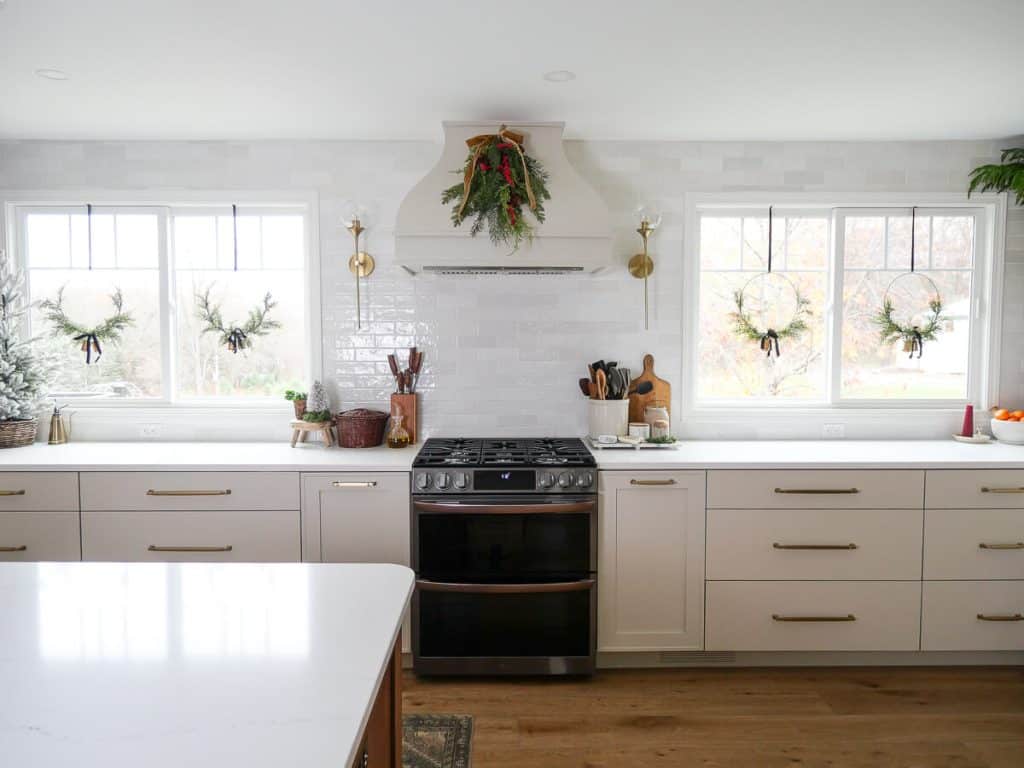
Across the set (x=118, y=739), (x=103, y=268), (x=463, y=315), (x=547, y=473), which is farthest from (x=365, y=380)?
(x=118, y=739)

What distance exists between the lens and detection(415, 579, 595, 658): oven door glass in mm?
2908

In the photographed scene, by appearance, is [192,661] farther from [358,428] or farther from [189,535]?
[358,428]

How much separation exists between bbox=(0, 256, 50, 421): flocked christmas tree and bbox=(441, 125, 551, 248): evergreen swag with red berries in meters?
2.25

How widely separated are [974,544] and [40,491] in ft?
13.6

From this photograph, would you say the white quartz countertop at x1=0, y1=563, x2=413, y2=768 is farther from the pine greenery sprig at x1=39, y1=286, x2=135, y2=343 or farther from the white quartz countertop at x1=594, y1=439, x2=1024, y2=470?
the pine greenery sprig at x1=39, y1=286, x2=135, y2=343

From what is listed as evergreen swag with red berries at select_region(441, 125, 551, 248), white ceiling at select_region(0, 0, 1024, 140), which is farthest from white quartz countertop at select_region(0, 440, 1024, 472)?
white ceiling at select_region(0, 0, 1024, 140)

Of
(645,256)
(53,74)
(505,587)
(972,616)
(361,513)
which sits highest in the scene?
(53,74)

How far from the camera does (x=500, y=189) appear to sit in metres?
2.97

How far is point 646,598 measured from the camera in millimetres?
3012

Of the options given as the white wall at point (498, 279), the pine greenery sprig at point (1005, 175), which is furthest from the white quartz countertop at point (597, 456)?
the pine greenery sprig at point (1005, 175)

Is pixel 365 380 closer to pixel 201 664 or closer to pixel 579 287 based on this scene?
pixel 579 287

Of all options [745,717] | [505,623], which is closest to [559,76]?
[505,623]

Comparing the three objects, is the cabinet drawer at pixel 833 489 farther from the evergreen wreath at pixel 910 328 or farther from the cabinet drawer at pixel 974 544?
the evergreen wreath at pixel 910 328

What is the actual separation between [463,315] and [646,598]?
1.67 meters
